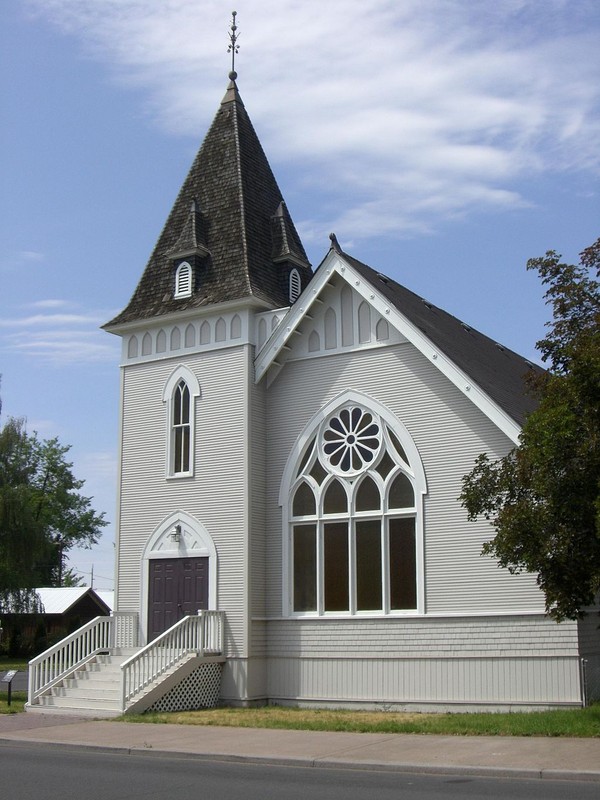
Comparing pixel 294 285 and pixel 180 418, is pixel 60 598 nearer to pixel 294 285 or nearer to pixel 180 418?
pixel 180 418

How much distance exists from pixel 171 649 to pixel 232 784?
1008 cm

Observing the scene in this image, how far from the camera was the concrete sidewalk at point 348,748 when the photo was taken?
41.8ft

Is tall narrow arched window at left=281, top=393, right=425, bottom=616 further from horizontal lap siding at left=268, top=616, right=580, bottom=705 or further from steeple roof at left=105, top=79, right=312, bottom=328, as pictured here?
steeple roof at left=105, top=79, right=312, bottom=328

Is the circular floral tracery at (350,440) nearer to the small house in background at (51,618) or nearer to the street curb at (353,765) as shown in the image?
the street curb at (353,765)

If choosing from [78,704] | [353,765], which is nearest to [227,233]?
[78,704]

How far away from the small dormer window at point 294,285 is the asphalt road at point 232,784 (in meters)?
14.1

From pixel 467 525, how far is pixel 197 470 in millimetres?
6889

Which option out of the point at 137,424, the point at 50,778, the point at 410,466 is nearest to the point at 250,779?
the point at 50,778

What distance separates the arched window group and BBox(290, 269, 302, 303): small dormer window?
422 cm

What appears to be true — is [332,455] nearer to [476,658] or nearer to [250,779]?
[476,658]

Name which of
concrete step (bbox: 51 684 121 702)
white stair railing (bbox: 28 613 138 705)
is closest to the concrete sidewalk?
concrete step (bbox: 51 684 121 702)

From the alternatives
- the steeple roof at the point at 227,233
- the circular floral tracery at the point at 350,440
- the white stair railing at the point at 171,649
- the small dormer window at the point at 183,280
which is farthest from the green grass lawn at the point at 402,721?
the small dormer window at the point at 183,280

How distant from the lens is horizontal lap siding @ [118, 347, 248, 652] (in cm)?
2327

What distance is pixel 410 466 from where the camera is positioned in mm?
21922
